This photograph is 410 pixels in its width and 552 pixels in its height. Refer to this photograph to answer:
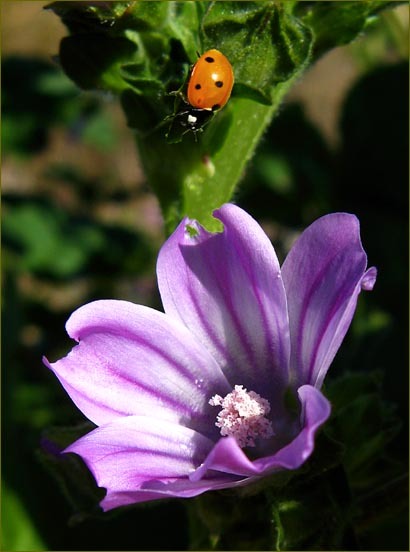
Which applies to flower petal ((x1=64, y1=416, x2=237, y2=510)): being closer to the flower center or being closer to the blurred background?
the flower center

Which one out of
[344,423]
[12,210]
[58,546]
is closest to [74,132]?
[12,210]

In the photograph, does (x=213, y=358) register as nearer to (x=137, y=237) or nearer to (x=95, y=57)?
(x=95, y=57)

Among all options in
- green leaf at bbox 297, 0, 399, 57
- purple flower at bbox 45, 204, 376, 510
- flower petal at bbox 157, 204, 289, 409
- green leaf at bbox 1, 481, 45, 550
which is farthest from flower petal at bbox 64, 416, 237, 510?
green leaf at bbox 1, 481, 45, 550

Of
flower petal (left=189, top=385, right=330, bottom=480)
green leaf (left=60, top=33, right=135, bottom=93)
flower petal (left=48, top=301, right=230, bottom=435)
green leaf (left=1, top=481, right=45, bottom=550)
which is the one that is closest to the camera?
flower petal (left=189, top=385, right=330, bottom=480)

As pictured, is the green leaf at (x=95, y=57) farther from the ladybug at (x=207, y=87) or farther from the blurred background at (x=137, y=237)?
the blurred background at (x=137, y=237)

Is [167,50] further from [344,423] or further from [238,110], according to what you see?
[344,423]

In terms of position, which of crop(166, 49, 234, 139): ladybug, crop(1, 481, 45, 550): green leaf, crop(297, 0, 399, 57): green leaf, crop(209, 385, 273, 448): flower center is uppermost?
crop(166, 49, 234, 139): ladybug

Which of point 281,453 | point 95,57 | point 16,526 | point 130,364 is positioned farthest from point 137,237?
point 281,453

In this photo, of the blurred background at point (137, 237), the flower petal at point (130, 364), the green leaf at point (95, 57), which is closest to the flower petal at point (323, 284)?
the flower petal at point (130, 364)
